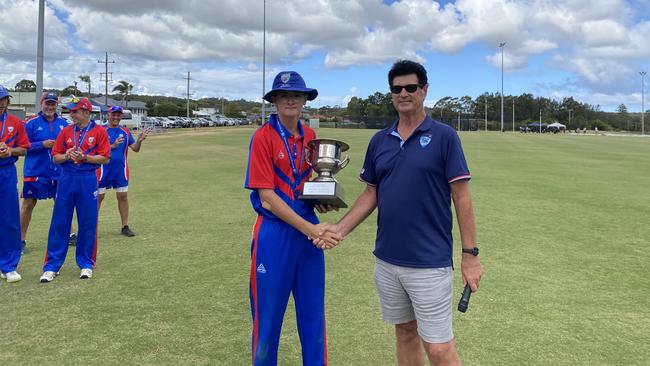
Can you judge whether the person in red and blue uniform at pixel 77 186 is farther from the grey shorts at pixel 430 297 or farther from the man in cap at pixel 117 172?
the grey shorts at pixel 430 297

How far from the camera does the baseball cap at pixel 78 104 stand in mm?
5617

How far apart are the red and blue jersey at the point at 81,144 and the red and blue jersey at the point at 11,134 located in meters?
0.55

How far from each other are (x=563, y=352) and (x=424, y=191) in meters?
2.28

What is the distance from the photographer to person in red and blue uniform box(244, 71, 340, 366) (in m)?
2.99

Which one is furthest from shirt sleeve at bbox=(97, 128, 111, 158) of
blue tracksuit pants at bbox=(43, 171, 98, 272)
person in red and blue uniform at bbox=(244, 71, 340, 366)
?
person in red and blue uniform at bbox=(244, 71, 340, 366)

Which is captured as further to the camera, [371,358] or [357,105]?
[357,105]

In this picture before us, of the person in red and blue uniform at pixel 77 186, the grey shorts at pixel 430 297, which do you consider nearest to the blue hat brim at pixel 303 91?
the grey shorts at pixel 430 297

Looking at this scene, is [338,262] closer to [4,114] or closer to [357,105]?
[4,114]

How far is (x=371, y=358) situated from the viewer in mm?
3830

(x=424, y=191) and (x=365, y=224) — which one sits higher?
(x=424, y=191)

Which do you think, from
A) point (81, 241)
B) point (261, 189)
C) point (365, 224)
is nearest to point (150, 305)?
point (81, 241)

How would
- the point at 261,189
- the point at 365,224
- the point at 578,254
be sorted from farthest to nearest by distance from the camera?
the point at 365,224 < the point at 578,254 < the point at 261,189

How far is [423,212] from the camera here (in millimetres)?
2838

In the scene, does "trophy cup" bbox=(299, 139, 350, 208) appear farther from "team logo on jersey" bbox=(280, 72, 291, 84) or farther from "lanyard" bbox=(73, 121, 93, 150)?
"lanyard" bbox=(73, 121, 93, 150)
